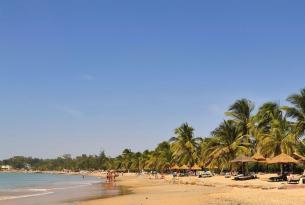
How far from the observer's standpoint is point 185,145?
2689 inches

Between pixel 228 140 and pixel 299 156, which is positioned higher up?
pixel 228 140

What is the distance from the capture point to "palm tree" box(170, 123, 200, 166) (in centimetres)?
6806

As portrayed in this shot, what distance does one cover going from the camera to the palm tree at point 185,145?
6806cm

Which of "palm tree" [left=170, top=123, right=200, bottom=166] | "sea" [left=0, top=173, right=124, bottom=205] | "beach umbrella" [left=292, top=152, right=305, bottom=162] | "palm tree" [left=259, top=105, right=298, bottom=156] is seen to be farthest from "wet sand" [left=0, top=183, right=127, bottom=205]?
"palm tree" [left=170, top=123, right=200, bottom=166]

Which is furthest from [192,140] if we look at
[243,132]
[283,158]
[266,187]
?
[266,187]

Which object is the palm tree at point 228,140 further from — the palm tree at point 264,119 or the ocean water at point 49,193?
the ocean water at point 49,193

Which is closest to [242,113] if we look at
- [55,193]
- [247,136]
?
[247,136]

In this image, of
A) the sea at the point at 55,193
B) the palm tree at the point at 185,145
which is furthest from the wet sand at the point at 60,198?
the palm tree at the point at 185,145

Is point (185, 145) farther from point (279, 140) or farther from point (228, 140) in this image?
point (279, 140)

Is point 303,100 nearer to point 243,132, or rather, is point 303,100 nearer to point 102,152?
point 243,132

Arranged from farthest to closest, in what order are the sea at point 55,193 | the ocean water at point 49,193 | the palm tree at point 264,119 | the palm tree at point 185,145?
1. the palm tree at point 185,145
2. the palm tree at point 264,119
3. the ocean water at point 49,193
4. the sea at point 55,193

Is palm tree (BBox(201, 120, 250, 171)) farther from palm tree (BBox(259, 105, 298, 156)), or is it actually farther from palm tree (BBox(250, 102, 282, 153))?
palm tree (BBox(259, 105, 298, 156))

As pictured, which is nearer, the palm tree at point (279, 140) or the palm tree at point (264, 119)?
the palm tree at point (279, 140)

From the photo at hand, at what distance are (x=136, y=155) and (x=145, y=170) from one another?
353 inches
